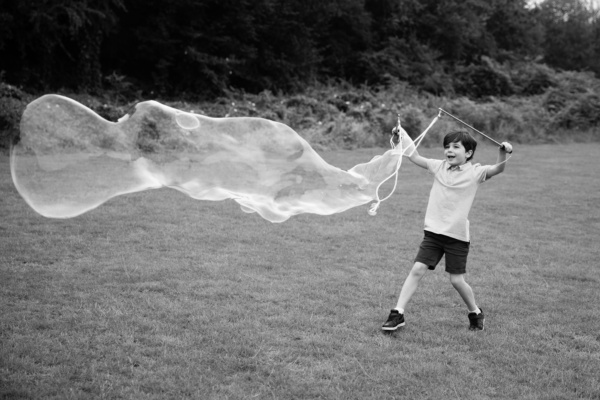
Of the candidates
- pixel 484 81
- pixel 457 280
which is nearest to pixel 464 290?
pixel 457 280

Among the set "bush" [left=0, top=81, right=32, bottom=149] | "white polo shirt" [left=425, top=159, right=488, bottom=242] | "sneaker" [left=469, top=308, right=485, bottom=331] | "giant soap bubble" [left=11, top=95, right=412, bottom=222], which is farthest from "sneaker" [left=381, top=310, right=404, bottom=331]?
"bush" [left=0, top=81, right=32, bottom=149]

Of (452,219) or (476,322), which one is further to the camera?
(476,322)

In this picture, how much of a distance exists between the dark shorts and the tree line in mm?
18537

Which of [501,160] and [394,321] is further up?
[501,160]

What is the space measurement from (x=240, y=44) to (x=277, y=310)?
76.4 ft

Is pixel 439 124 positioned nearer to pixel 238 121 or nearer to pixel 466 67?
pixel 466 67

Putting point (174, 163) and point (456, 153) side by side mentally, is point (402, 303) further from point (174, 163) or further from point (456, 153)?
point (174, 163)

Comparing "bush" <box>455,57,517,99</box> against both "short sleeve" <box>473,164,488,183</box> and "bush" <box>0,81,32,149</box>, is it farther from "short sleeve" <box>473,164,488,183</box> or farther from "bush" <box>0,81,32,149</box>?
"short sleeve" <box>473,164,488,183</box>

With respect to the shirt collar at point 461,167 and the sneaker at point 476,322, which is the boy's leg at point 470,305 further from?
the shirt collar at point 461,167

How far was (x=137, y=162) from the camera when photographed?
5477 millimetres

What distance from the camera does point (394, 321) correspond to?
200 inches

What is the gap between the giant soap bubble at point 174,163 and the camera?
5031mm

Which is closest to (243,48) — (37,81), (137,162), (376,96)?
(376,96)

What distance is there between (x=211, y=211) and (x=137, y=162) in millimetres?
4389
